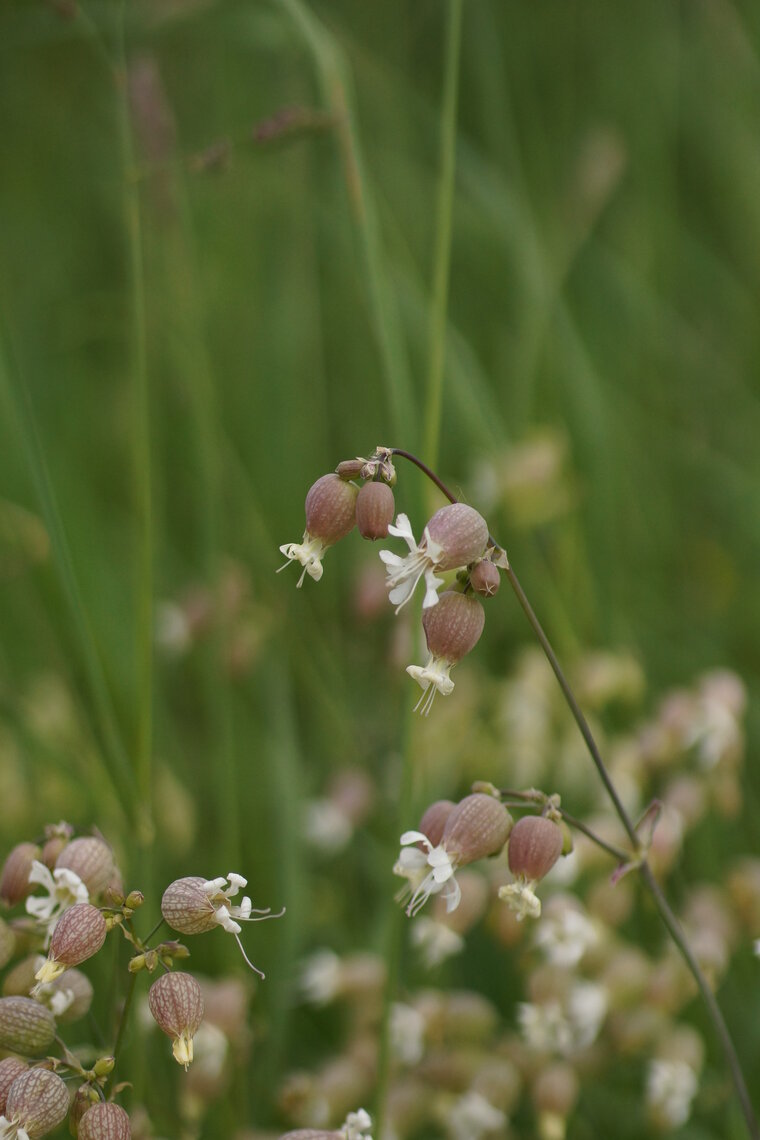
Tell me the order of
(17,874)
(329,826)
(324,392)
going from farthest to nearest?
(324,392) < (329,826) < (17,874)

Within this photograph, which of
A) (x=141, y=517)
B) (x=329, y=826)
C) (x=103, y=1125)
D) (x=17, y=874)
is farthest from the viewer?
(x=329, y=826)

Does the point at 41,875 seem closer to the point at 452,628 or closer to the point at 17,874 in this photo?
the point at 17,874

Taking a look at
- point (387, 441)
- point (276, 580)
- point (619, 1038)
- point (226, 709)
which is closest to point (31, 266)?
point (387, 441)

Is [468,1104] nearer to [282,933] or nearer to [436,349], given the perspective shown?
[282,933]

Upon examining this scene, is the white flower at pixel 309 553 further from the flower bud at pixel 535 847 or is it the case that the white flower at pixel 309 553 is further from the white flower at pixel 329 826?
the white flower at pixel 329 826

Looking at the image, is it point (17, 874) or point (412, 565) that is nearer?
point (412, 565)

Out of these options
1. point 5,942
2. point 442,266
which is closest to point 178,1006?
point 5,942
